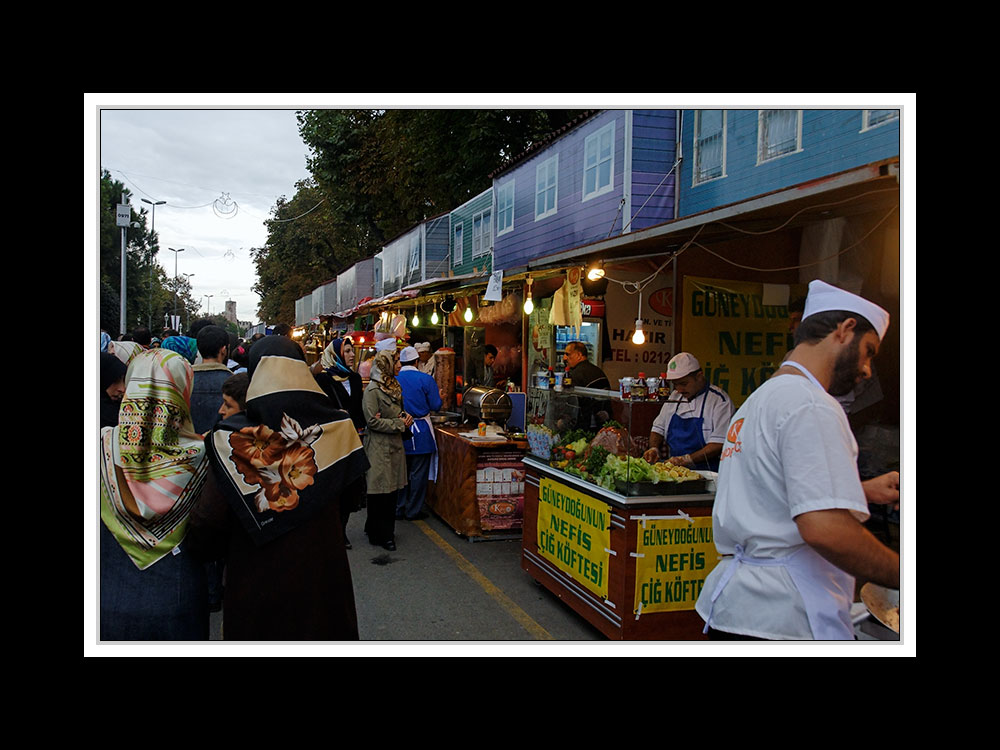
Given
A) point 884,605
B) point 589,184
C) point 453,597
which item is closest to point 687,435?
point 453,597

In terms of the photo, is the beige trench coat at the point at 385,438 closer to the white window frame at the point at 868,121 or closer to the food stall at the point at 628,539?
the food stall at the point at 628,539

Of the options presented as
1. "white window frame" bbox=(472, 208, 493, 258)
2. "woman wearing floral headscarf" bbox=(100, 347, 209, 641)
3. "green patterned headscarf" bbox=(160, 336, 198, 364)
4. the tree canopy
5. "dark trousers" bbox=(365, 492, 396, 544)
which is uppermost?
the tree canopy

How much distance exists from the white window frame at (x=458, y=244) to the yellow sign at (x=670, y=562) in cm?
1602

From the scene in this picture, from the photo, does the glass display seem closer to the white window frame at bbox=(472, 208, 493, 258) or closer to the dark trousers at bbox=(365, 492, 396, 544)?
the dark trousers at bbox=(365, 492, 396, 544)

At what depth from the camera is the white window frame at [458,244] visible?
19.8 meters

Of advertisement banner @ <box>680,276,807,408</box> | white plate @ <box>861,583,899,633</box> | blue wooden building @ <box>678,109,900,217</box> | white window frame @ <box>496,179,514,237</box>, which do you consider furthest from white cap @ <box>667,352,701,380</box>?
white window frame @ <box>496,179,514,237</box>

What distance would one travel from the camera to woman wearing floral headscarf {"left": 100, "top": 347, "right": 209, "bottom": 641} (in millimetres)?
2947

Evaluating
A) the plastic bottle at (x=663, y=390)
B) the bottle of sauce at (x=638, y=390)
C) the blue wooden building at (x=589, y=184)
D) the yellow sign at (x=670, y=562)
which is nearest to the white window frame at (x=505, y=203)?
the blue wooden building at (x=589, y=184)

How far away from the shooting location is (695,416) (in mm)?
5566

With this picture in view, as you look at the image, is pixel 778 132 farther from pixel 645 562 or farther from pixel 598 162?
pixel 645 562

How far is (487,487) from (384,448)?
3.89 ft

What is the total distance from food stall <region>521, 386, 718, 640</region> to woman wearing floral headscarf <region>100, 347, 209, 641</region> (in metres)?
2.57
